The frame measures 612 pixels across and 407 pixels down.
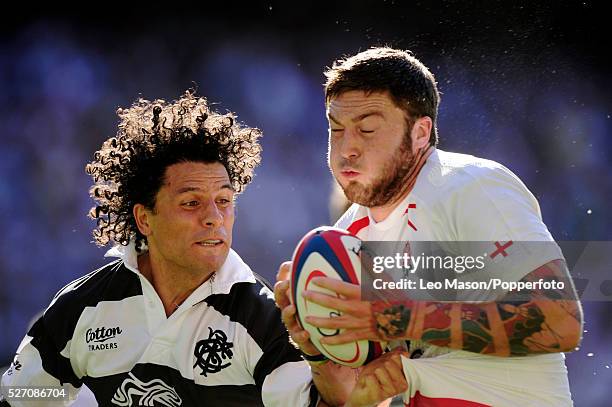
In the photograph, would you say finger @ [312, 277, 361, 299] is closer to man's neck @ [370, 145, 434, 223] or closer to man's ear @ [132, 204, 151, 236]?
man's neck @ [370, 145, 434, 223]

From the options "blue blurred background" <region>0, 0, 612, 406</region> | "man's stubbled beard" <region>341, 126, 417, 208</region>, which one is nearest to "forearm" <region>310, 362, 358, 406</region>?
"man's stubbled beard" <region>341, 126, 417, 208</region>

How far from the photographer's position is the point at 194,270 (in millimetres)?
4508

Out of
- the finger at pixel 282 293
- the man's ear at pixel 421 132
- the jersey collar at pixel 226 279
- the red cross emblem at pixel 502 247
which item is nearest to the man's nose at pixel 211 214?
the jersey collar at pixel 226 279

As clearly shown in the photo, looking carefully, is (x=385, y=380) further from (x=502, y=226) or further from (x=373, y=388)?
(x=502, y=226)

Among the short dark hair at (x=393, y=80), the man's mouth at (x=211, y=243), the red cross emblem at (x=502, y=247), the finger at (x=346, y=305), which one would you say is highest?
the short dark hair at (x=393, y=80)

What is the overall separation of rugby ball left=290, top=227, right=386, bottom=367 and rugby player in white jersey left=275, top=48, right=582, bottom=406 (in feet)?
0.18

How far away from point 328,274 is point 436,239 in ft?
1.46

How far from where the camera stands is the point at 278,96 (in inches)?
366

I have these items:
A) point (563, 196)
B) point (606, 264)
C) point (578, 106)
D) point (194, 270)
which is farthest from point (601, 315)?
point (194, 270)

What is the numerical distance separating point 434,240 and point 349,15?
624cm

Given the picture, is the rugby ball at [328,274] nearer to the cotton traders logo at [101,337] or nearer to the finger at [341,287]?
the finger at [341,287]

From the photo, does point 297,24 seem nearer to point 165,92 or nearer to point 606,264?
point 165,92

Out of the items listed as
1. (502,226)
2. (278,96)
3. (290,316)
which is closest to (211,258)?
(290,316)

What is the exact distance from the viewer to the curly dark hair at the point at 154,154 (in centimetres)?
477
